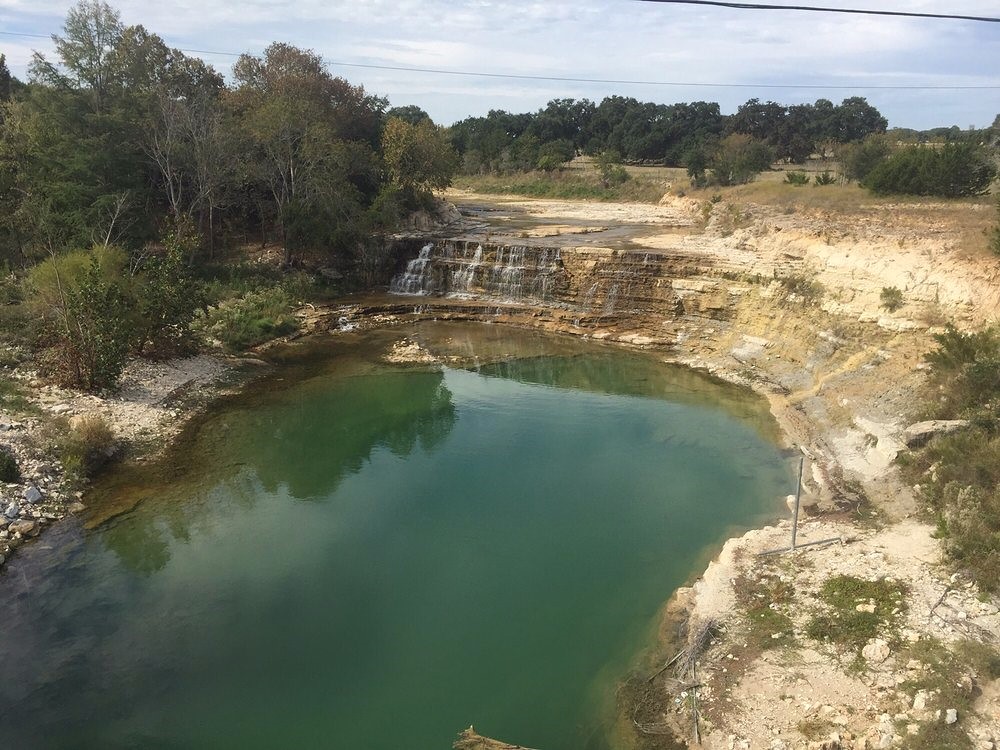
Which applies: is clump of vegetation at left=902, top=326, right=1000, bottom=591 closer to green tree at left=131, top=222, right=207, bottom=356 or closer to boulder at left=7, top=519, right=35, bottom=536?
boulder at left=7, top=519, right=35, bottom=536

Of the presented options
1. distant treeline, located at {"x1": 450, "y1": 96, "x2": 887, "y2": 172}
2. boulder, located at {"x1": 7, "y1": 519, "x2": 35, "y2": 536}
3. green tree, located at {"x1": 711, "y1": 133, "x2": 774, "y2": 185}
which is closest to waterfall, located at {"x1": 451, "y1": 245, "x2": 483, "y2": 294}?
boulder, located at {"x1": 7, "y1": 519, "x2": 35, "y2": 536}

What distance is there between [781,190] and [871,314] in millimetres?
15061

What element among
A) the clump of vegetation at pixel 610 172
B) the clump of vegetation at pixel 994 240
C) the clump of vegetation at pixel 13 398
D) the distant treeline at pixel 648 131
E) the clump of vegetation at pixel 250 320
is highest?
the distant treeline at pixel 648 131

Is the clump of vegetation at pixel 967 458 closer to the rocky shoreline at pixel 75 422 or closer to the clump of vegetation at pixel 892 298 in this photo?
the clump of vegetation at pixel 892 298

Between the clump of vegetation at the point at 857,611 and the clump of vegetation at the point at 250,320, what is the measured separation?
1896 centimetres

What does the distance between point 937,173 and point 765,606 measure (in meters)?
24.0

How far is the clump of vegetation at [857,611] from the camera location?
9.59 meters

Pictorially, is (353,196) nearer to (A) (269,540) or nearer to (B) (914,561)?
(A) (269,540)

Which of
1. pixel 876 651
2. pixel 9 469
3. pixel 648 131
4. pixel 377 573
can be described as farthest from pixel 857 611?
pixel 648 131

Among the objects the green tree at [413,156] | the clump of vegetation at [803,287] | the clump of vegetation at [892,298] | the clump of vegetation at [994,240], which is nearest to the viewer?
the clump of vegetation at [994,240]

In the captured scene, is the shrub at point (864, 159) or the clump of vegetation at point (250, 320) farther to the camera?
the shrub at point (864, 159)

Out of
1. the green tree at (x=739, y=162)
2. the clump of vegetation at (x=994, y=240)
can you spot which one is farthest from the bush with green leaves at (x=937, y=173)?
the green tree at (x=739, y=162)

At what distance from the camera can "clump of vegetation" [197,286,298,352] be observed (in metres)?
22.8

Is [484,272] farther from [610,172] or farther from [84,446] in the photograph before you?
[610,172]
